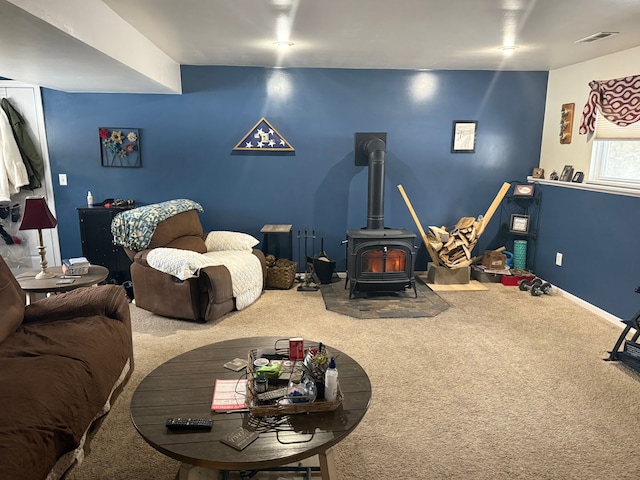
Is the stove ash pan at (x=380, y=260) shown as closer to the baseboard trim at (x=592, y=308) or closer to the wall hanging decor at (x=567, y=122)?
the baseboard trim at (x=592, y=308)

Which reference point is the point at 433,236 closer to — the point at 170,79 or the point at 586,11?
the point at 586,11

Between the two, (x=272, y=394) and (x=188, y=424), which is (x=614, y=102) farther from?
(x=188, y=424)

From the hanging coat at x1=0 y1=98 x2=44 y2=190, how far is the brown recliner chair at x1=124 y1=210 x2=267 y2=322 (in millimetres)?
1700

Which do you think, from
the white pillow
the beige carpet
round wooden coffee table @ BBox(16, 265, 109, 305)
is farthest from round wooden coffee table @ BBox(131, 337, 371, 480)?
the white pillow

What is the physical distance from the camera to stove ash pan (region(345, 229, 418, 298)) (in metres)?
4.33

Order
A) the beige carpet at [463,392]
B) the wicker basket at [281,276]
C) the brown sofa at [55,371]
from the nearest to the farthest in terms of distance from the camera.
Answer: the brown sofa at [55,371], the beige carpet at [463,392], the wicker basket at [281,276]

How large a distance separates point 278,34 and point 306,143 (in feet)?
5.38

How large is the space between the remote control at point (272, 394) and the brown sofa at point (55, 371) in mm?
787

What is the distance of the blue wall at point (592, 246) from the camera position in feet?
12.1

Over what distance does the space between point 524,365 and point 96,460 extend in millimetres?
2670

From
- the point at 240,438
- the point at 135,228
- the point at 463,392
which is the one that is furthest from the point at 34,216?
the point at 463,392

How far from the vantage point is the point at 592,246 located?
4105 millimetres

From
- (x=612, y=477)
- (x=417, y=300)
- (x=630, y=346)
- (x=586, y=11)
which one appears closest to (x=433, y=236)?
(x=417, y=300)

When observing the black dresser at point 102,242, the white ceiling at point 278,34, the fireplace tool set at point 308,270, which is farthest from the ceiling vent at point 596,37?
the black dresser at point 102,242
